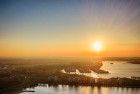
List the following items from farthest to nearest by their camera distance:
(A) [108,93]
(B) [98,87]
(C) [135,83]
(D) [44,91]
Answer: (C) [135,83] < (B) [98,87] < (D) [44,91] < (A) [108,93]

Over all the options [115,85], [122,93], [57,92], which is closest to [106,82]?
[115,85]

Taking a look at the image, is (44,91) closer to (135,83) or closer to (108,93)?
(108,93)

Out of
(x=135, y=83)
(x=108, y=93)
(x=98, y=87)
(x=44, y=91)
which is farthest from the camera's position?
(x=135, y=83)

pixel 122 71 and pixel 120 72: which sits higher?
pixel 122 71

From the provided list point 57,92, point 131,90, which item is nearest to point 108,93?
point 131,90

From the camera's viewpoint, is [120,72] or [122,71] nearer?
[120,72]

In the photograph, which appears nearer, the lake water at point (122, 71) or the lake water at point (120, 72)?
the lake water at point (120, 72)

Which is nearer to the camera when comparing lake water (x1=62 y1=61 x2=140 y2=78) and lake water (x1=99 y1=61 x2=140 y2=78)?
lake water (x1=62 y1=61 x2=140 y2=78)

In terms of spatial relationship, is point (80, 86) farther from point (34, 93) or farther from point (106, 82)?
point (34, 93)

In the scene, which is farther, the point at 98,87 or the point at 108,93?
the point at 98,87
